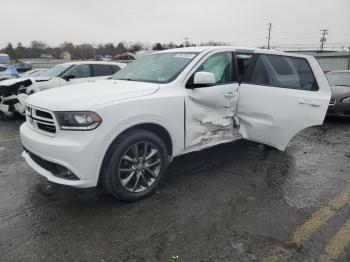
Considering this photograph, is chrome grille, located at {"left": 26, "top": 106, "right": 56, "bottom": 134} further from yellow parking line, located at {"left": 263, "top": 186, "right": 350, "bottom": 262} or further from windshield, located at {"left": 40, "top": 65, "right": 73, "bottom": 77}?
windshield, located at {"left": 40, "top": 65, "right": 73, "bottom": 77}

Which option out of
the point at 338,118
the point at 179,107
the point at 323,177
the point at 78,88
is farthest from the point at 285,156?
the point at 338,118

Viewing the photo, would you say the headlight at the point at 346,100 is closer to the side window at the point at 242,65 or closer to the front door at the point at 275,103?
the front door at the point at 275,103

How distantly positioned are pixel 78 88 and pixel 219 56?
1.98 m

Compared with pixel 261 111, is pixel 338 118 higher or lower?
lower

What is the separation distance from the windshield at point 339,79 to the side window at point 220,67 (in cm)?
584

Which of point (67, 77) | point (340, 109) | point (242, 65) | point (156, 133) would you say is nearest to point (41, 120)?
point (156, 133)

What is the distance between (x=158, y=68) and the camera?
14.0ft

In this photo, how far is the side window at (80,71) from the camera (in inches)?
370

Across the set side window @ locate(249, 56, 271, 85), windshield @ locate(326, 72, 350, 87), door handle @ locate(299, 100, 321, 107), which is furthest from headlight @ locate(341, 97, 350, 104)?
side window @ locate(249, 56, 271, 85)

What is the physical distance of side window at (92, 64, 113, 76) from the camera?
9778 millimetres

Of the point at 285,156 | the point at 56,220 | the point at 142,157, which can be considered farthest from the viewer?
the point at 285,156

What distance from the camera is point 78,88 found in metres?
3.75

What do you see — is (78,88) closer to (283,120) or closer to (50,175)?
(50,175)

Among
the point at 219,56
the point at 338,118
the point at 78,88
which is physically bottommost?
the point at 338,118
